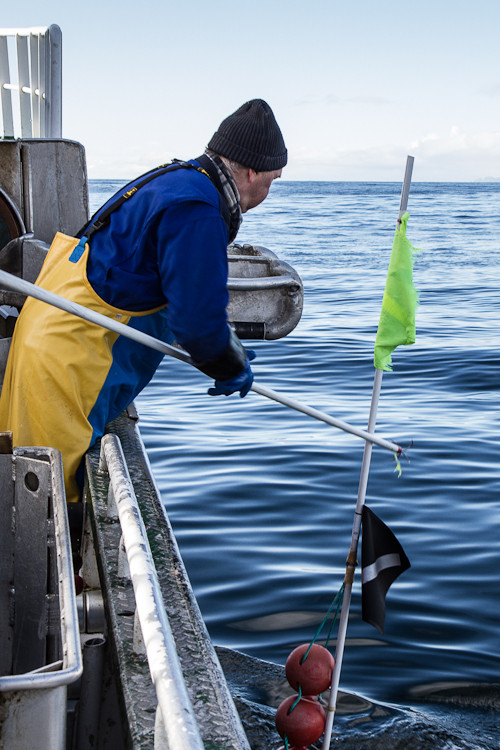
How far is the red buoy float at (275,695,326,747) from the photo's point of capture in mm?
2979

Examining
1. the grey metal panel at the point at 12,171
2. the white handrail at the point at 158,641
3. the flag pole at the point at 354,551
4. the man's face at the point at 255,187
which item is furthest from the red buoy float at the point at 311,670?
the grey metal panel at the point at 12,171

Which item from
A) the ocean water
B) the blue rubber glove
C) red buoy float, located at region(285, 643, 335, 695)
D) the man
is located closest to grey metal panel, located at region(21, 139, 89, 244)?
the ocean water

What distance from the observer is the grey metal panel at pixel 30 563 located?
9.86 ft

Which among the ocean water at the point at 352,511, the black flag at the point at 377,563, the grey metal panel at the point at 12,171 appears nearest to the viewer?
the black flag at the point at 377,563

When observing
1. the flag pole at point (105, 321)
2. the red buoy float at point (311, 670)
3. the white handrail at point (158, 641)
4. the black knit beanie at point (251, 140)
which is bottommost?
the red buoy float at point (311, 670)

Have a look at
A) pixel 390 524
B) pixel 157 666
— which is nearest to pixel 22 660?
pixel 157 666

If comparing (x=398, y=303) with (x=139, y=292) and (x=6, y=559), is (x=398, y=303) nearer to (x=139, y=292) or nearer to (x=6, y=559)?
(x=139, y=292)

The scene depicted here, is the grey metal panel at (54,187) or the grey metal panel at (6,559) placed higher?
the grey metal panel at (54,187)

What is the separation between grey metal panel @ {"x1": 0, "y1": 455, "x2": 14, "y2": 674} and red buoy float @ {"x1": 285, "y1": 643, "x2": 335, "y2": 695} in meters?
1.03

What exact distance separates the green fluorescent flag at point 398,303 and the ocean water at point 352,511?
15.8 inches

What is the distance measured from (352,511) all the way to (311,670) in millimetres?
3628

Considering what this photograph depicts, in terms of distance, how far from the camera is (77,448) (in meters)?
3.65

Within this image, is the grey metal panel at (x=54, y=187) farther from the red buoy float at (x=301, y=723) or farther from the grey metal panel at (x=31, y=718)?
the grey metal panel at (x=31, y=718)

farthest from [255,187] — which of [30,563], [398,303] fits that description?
[30,563]
